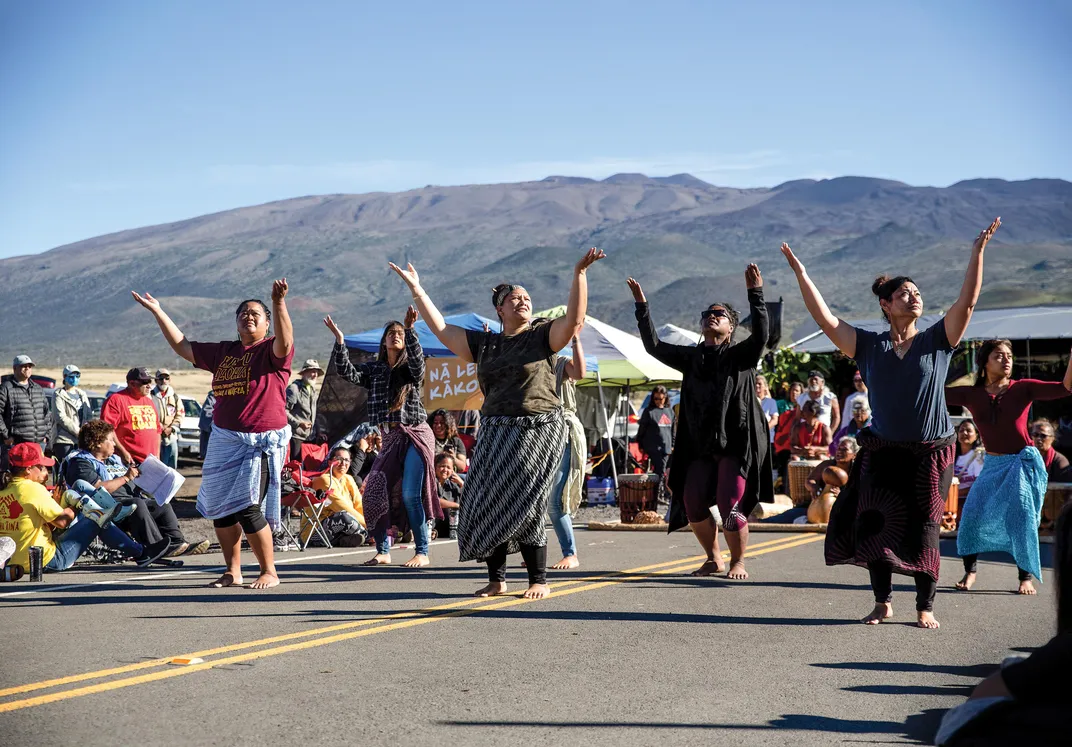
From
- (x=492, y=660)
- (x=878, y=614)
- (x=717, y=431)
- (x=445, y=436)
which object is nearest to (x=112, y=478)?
(x=717, y=431)

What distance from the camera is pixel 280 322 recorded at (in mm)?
9125

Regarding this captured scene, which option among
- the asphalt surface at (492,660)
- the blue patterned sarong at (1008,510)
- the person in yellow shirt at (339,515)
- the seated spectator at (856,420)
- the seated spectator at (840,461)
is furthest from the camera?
the seated spectator at (856,420)

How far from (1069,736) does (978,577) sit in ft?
23.8

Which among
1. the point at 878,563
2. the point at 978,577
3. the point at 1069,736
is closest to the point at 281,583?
the point at 878,563

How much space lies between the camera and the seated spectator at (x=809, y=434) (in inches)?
707

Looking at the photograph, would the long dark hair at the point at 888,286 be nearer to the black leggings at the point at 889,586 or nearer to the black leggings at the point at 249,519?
the black leggings at the point at 889,586

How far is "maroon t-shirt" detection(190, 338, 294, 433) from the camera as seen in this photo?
375 inches

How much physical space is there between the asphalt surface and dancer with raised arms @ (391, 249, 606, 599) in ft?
1.37

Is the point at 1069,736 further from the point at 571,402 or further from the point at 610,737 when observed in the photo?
the point at 571,402

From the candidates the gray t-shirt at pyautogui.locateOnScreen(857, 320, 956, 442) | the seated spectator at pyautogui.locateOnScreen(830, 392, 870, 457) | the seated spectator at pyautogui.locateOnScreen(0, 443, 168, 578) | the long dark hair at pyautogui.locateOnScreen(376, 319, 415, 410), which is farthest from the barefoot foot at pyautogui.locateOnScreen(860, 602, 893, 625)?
the seated spectator at pyautogui.locateOnScreen(830, 392, 870, 457)

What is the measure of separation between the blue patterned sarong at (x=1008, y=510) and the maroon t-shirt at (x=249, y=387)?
471 cm

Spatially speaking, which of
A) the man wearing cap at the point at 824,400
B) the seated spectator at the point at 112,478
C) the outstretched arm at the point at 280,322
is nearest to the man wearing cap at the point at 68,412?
the seated spectator at the point at 112,478

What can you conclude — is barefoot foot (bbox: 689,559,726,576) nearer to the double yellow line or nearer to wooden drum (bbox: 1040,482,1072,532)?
the double yellow line

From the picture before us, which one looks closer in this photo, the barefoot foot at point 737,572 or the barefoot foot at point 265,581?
the barefoot foot at point 265,581
